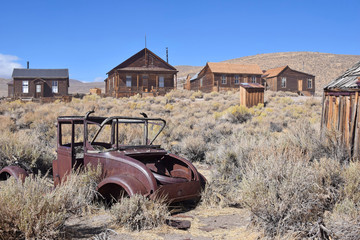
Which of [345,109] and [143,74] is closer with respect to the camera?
[345,109]

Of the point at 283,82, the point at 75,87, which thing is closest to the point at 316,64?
the point at 283,82

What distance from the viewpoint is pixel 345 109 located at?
779cm

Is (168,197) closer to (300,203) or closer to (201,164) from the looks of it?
(300,203)

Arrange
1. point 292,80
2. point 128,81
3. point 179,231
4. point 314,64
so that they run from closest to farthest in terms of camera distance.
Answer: point 179,231, point 128,81, point 292,80, point 314,64

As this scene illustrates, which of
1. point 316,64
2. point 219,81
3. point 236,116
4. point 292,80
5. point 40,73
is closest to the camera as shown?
point 236,116

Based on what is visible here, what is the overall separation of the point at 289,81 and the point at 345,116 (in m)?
42.7

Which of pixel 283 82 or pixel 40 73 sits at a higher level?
pixel 40 73

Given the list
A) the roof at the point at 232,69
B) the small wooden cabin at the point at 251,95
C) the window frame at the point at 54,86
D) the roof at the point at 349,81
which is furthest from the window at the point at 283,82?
the roof at the point at 349,81

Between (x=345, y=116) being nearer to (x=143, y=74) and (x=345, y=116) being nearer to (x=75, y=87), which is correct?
(x=143, y=74)

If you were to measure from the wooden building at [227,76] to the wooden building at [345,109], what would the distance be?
1341 inches

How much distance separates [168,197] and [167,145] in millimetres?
7161

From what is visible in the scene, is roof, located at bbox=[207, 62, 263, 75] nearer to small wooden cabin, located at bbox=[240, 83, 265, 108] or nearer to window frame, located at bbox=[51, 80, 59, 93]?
small wooden cabin, located at bbox=[240, 83, 265, 108]

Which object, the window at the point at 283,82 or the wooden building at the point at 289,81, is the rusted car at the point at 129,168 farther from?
the window at the point at 283,82

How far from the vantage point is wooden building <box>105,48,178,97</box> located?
3822 centimetres
